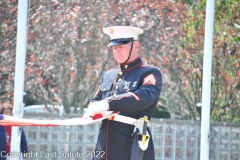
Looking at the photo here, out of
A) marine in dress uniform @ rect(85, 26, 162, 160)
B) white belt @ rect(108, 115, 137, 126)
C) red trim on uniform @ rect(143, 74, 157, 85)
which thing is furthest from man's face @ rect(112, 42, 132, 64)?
white belt @ rect(108, 115, 137, 126)

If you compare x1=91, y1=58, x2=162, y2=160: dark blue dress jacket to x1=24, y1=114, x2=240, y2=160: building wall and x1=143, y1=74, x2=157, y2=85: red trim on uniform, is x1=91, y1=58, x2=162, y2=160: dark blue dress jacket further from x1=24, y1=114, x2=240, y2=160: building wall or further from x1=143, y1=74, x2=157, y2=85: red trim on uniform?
x1=24, y1=114, x2=240, y2=160: building wall

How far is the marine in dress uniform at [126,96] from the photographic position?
14.0 feet

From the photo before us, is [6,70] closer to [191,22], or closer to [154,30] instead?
[154,30]

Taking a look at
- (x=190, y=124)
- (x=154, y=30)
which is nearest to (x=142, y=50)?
(x=154, y=30)

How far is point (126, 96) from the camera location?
4.27 metres

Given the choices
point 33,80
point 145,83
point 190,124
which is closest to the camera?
point 145,83

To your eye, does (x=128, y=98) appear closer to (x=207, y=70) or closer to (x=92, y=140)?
(x=207, y=70)

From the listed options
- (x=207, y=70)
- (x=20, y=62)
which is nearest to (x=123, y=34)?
(x=20, y=62)

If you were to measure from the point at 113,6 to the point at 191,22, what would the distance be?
1.13 metres

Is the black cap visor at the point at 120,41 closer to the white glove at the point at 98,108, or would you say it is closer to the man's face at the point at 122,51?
the man's face at the point at 122,51

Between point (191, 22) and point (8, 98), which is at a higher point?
point (191, 22)

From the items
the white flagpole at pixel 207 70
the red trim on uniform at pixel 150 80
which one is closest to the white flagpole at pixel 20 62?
the white flagpole at pixel 207 70

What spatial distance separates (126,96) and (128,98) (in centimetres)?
2

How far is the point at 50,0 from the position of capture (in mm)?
8586
